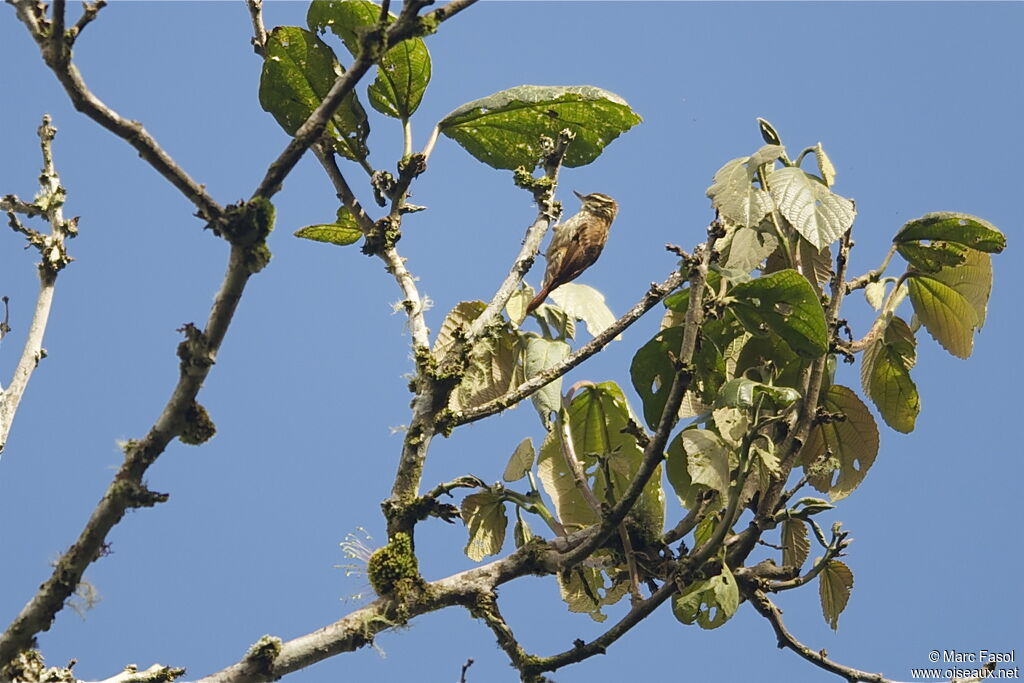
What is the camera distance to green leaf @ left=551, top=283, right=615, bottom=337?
11.4 feet

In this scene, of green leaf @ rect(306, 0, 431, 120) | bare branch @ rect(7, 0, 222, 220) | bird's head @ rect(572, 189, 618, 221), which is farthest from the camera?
bird's head @ rect(572, 189, 618, 221)

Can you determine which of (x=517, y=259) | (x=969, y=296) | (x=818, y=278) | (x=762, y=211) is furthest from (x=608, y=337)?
(x=969, y=296)

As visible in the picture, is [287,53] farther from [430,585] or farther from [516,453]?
[430,585]

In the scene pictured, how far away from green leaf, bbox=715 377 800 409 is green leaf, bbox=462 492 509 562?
0.84 m

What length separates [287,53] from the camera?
10.9ft

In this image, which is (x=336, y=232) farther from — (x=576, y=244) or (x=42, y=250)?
(x=42, y=250)

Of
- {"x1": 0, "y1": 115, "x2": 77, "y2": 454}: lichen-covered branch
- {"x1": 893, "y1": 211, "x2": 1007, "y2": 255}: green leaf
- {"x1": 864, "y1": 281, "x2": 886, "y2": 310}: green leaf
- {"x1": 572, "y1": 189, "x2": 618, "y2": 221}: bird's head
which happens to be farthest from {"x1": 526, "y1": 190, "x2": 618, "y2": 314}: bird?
{"x1": 0, "y1": 115, "x2": 77, "y2": 454}: lichen-covered branch

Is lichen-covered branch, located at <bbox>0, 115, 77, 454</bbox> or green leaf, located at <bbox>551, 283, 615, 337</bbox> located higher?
lichen-covered branch, located at <bbox>0, 115, 77, 454</bbox>

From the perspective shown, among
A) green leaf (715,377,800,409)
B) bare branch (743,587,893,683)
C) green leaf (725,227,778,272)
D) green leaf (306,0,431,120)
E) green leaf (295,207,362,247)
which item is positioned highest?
green leaf (306,0,431,120)

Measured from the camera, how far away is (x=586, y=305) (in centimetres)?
355

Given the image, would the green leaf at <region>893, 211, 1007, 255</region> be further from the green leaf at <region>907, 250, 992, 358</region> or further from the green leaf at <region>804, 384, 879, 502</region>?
the green leaf at <region>804, 384, 879, 502</region>

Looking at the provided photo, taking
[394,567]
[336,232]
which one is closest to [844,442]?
[394,567]

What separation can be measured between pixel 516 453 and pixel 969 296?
151 centimetres

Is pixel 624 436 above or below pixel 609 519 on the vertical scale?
above
